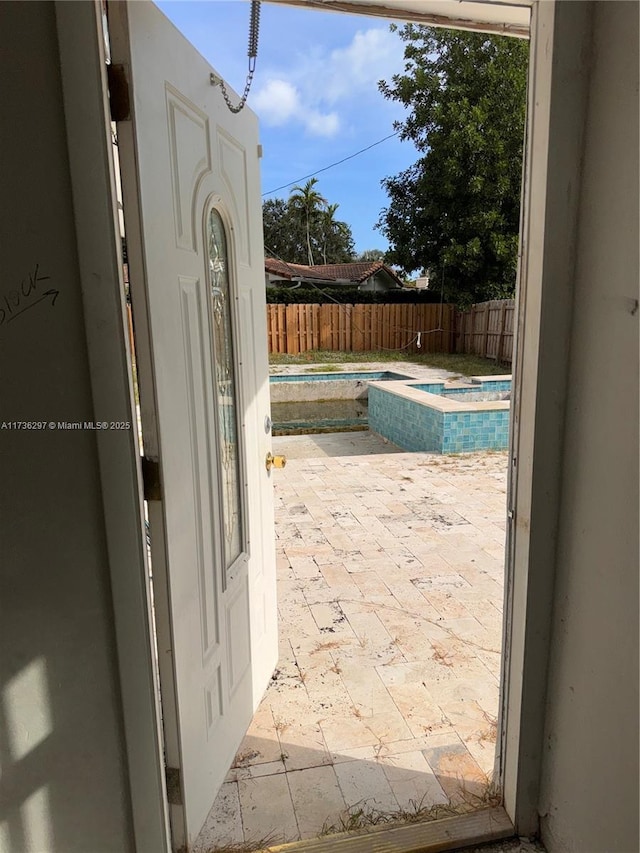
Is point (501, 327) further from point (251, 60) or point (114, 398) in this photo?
point (114, 398)

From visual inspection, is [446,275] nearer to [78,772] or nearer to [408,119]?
[408,119]

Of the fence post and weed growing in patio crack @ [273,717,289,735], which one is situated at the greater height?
the fence post

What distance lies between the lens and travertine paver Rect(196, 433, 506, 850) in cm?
171

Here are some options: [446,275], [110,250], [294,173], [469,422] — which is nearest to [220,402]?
[110,250]

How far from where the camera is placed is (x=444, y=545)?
11.6 feet

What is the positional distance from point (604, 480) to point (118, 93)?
1314 millimetres

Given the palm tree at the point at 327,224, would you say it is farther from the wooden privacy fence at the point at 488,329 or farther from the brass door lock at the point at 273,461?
the brass door lock at the point at 273,461

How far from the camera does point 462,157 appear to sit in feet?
42.0

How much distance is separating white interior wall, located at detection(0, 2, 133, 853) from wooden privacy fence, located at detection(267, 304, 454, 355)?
13638 millimetres

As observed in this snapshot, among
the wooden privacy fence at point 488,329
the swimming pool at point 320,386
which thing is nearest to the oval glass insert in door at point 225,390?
the swimming pool at point 320,386

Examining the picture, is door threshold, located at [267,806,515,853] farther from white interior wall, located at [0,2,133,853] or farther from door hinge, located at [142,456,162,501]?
door hinge, located at [142,456,162,501]

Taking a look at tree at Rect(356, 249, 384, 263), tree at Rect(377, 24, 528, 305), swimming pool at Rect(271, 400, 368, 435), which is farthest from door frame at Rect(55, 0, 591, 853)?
tree at Rect(356, 249, 384, 263)

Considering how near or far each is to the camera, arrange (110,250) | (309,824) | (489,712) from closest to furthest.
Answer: (110,250)
(309,824)
(489,712)

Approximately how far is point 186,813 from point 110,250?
1.47 meters
